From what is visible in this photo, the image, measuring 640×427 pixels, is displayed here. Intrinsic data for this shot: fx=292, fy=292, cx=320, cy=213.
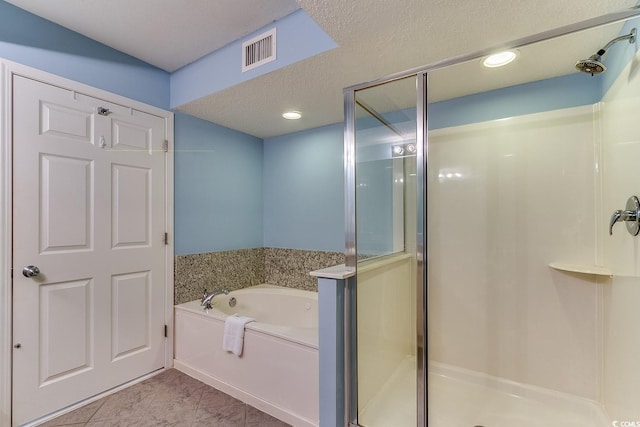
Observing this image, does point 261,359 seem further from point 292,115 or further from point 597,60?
point 597,60

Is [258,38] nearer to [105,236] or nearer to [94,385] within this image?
[105,236]

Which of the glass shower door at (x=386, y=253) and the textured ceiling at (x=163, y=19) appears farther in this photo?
the glass shower door at (x=386, y=253)

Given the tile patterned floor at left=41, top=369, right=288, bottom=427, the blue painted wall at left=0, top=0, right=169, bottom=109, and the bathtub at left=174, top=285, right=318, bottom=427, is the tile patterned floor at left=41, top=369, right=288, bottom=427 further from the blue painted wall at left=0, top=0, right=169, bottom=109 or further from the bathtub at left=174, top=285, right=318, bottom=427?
the blue painted wall at left=0, top=0, right=169, bottom=109

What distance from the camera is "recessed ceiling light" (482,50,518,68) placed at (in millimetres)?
1564

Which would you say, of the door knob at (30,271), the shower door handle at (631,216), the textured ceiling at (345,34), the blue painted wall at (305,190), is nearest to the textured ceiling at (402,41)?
the textured ceiling at (345,34)

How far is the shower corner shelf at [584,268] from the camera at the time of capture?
5.31 feet

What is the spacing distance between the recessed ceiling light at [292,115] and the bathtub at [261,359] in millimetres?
1656

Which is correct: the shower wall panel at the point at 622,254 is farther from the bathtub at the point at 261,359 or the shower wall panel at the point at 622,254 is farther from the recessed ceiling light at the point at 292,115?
the recessed ceiling light at the point at 292,115

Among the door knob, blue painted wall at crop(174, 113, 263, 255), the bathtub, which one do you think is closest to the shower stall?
the bathtub

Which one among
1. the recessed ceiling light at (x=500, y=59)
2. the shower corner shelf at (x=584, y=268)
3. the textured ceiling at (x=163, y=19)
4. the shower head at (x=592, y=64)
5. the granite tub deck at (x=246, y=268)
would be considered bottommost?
the granite tub deck at (x=246, y=268)

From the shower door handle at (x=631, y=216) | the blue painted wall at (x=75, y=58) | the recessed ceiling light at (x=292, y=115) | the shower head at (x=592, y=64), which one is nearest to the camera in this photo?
the shower door handle at (x=631, y=216)

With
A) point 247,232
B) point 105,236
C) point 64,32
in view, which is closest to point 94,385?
point 105,236

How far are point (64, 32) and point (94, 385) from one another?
231 centimetres

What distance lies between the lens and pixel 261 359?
1.92 meters
